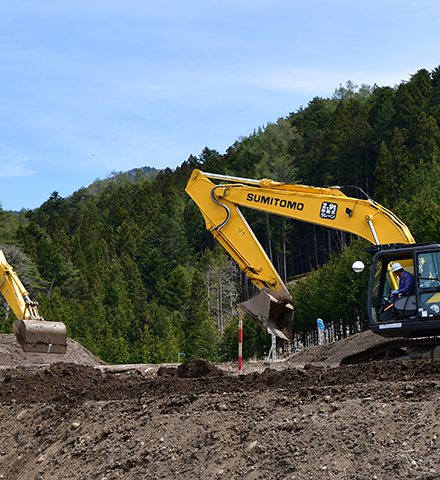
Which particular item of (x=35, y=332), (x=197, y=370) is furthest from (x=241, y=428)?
(x=35, y=332)

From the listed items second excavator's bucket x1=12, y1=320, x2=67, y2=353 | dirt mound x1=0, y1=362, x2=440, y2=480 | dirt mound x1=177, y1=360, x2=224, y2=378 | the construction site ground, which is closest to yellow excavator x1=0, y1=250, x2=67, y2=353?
second excavator's bucket x1=12, y1=320, x2=67, y2=353

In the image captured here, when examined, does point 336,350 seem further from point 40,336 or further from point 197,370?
point 197,370

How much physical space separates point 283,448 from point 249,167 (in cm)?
12760

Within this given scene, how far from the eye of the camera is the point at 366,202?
20688 millimetres

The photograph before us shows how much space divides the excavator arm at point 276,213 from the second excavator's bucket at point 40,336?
496 cm

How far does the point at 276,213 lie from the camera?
74.7ft

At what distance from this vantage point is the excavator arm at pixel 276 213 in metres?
20.6

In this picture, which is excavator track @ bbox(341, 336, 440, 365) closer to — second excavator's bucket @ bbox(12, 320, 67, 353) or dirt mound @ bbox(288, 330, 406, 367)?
second excavator's bucket @ bbox(12, 320, 67, 353)

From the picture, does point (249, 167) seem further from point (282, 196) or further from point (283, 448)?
point (283, 448)

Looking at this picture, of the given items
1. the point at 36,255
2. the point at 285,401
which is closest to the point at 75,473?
the point at 285,401

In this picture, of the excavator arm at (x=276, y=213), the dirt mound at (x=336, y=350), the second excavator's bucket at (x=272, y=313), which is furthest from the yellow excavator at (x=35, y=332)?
the dirt mound at (x=336, y=350)

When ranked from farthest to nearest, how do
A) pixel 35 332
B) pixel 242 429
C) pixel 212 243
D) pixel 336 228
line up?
pixel 212 243, pixel 35 332, pixel 336 228, pixel 242 429

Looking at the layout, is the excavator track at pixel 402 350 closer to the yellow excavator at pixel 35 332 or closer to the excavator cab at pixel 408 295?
the excavator cab at pixel 408 295

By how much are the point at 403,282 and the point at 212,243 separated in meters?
115
